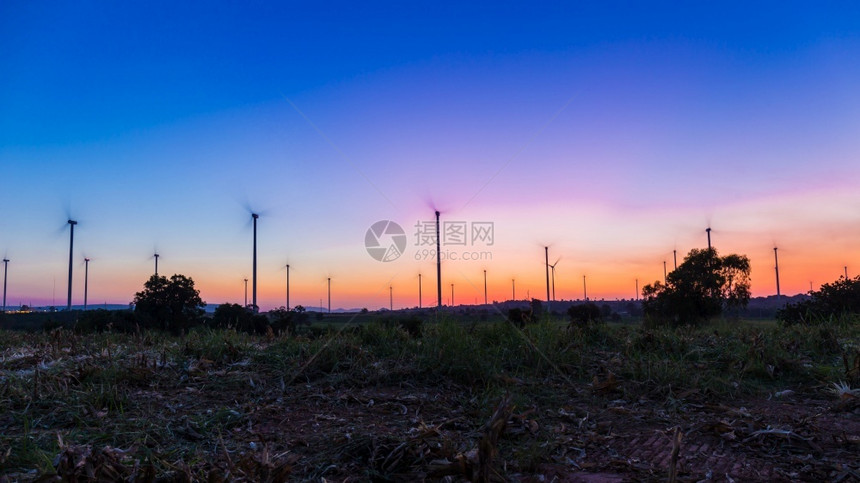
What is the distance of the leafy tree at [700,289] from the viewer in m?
39.0

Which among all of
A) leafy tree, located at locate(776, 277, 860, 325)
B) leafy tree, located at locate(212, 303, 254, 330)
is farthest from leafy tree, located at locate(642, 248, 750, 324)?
leafy tree, located at locate(212, 303, 254, 330)

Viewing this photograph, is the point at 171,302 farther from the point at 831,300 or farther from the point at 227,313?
the point at 831,300

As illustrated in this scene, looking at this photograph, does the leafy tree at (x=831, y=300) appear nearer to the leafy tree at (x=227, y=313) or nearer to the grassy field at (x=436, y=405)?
the grassy field at (x=436, y=405)

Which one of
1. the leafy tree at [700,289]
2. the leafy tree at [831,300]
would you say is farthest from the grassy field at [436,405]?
the leafy tree at [700,289]

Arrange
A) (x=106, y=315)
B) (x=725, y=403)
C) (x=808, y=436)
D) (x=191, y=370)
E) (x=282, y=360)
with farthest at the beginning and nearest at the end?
(x=106, y=315), (x=282, y=360), (x=191, y=370), (x=725, y=403), (x=808, y=436)

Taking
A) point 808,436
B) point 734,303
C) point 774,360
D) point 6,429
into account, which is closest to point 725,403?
point 808,436

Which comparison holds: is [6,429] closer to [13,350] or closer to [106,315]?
[13,350]

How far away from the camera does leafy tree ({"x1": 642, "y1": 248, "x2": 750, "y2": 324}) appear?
3897cm

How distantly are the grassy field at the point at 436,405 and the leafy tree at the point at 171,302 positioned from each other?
995 inches

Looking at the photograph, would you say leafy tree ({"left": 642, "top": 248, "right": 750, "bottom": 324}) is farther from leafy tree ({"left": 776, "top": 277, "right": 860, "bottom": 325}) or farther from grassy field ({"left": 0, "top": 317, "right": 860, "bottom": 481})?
grassy field ({"left": 0, "top": 317, "right": 860, "bottom": 481})

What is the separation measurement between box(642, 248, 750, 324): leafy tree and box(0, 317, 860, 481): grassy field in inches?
1277

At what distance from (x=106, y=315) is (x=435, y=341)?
84.3ft

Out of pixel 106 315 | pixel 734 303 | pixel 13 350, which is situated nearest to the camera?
pixel 13 350

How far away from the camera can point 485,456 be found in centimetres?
320
